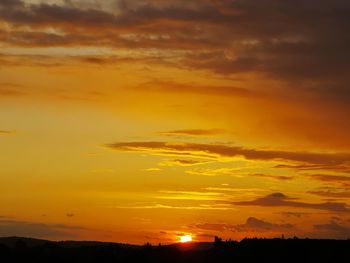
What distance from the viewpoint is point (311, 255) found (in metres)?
72.2

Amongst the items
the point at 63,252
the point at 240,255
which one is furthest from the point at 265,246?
the point at 63,252

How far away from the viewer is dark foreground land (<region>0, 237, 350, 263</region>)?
7250 cm

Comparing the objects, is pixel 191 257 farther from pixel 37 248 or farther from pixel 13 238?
pixel 13 238

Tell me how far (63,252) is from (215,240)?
17.7m

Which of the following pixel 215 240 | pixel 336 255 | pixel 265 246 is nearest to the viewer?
pixel 336 255

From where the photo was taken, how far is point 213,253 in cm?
7862

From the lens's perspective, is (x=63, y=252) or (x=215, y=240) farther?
(x=63, y=252)

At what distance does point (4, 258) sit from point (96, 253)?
9.44 meters

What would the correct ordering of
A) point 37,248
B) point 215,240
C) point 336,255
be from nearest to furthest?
point 336,255, point 215,240, point 37,248

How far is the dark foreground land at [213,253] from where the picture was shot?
7250 centimetres

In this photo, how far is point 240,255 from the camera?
76.1 metres

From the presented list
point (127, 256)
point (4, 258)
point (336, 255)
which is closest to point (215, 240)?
point (127, 256)

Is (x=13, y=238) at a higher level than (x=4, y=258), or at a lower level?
higher

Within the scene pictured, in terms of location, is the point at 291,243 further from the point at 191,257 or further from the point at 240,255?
the point at 191,257
